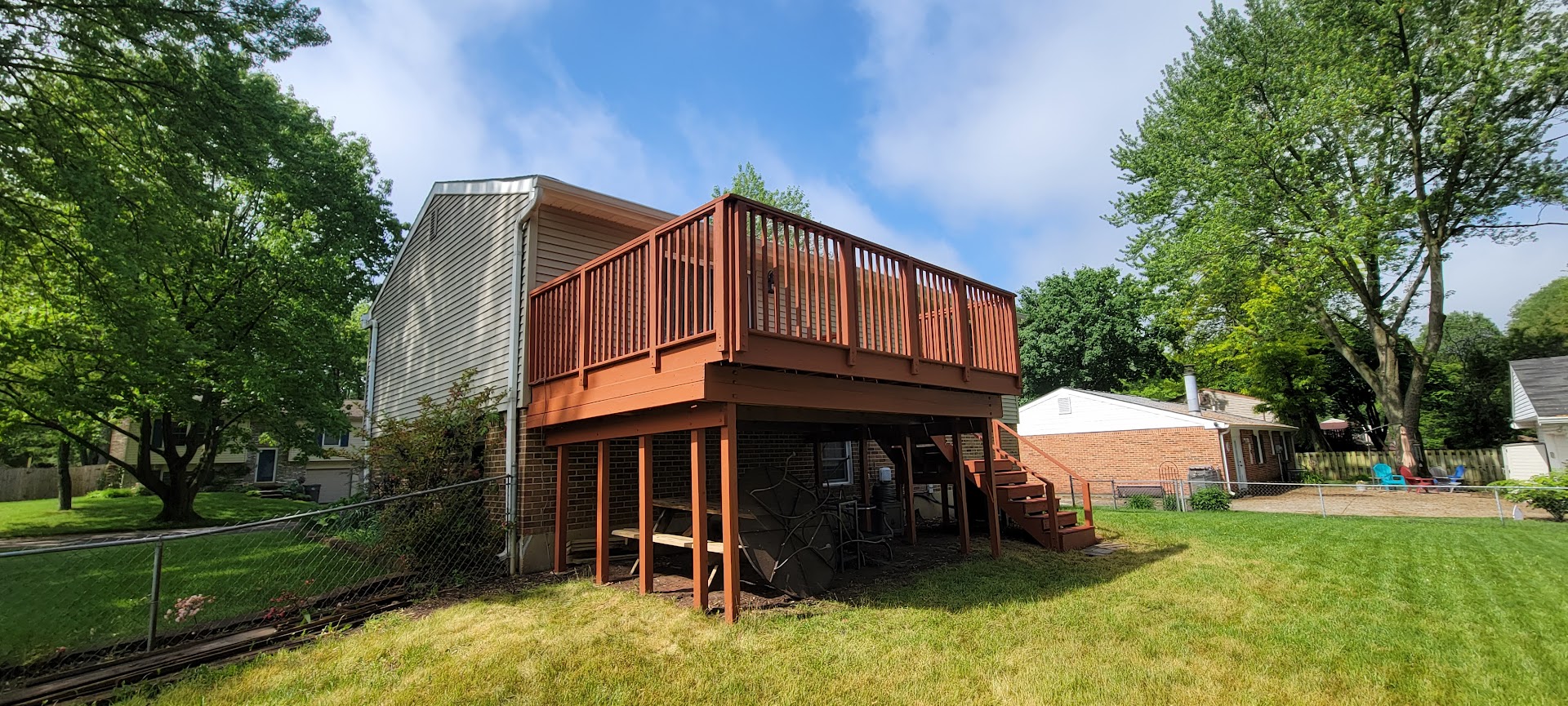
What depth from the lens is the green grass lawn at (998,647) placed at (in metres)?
3.75

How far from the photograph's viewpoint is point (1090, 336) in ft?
111

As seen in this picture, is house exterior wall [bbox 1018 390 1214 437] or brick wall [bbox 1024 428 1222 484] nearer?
brick wall [bbox 1024 428 1222 484]

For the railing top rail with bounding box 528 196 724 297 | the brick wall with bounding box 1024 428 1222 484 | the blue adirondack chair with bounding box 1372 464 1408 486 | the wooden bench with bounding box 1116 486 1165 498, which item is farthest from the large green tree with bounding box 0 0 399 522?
the blue adirondack chair with bounding box 1372 464 1408 486

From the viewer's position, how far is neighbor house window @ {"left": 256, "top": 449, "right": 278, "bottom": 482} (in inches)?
934

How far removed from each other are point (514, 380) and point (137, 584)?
15.0ft

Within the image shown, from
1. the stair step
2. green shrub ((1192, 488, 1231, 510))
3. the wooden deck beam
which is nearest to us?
→ the wooden deck beam

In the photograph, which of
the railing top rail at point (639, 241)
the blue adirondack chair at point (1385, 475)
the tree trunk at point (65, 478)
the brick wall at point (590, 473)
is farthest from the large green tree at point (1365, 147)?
the tree trunk at point (65, 478)

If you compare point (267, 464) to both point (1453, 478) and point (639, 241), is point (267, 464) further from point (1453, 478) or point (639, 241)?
point (1453, 478)

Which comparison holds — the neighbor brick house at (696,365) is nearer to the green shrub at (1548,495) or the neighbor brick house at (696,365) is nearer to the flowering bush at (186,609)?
the flowering bush at (186,609)

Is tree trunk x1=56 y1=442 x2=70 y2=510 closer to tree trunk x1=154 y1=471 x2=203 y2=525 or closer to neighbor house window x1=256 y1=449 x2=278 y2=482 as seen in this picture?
tree trunk x1=154 y1=471 x2=203 y2=525

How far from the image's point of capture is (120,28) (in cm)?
802

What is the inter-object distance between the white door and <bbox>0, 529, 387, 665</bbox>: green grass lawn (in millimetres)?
23132

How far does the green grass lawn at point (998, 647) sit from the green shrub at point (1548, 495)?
23.5ft

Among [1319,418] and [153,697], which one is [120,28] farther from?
[1319,418]
